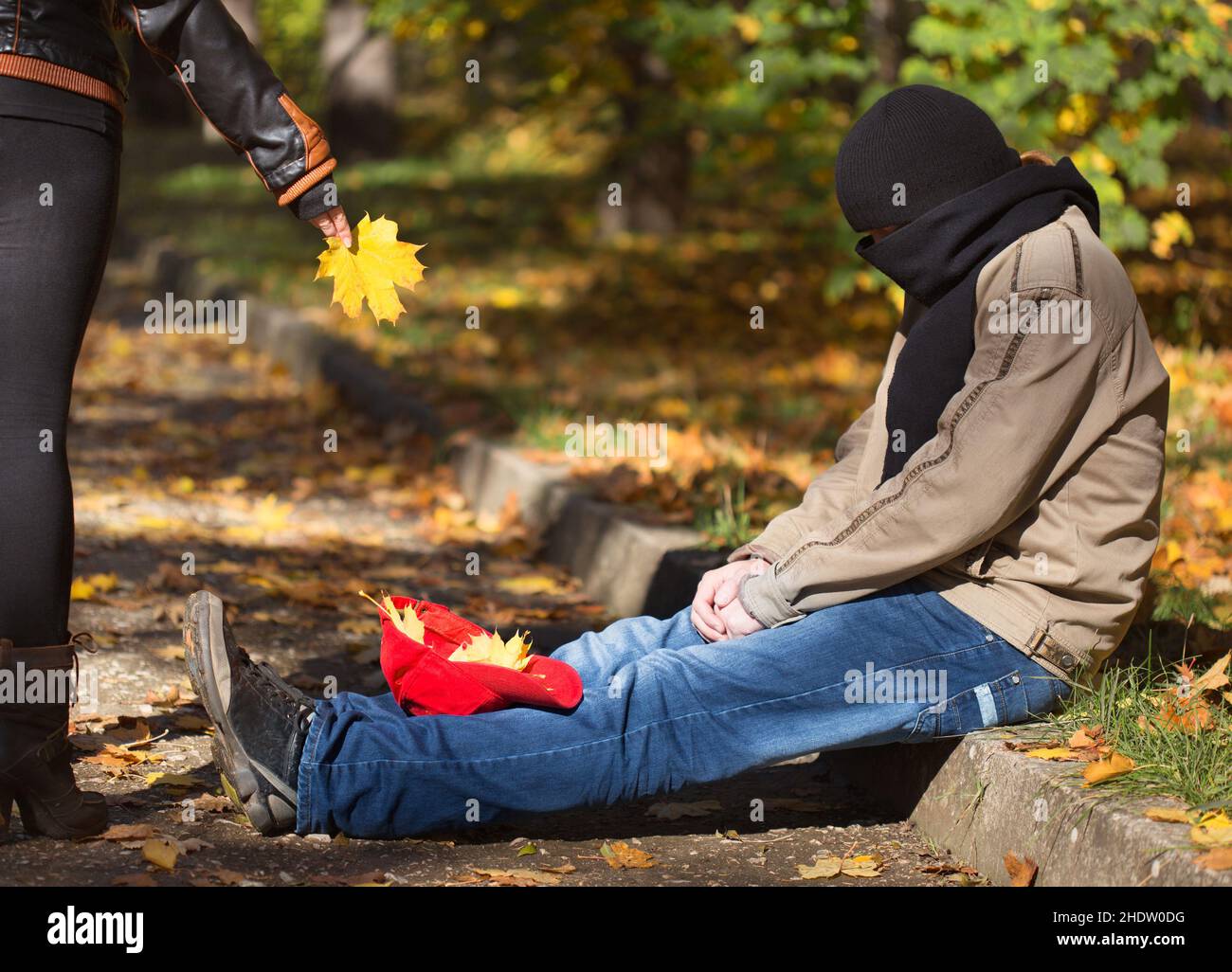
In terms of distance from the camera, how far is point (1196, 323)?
7.95 m

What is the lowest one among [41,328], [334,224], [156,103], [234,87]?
[41,328]

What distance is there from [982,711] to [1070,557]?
1.21 feet

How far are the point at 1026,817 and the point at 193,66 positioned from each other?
6.90ft

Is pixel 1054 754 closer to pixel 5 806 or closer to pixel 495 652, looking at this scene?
pixel 495 652

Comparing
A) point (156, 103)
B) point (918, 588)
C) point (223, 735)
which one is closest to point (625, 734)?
point (918, 588)

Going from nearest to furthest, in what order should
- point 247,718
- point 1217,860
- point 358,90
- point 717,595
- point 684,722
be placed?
point 1217,860
point 247,718
point 684,722
point 717,595
point 358,90

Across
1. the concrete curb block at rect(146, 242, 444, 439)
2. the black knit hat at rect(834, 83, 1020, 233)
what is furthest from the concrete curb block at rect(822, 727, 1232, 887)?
the concrete curb block at rect(146, 242, 444, 439)

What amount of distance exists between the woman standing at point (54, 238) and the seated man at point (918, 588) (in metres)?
0.29

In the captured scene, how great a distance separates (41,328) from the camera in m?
2.77

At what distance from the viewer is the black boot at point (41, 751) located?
278 centimetres

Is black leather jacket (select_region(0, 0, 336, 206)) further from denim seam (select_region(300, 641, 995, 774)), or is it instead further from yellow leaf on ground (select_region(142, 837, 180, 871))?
yellow leaf on ground (select_region(142, 837, 180, 871))

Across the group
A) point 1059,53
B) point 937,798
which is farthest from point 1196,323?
point 937,798
